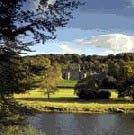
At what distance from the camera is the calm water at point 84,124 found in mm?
41688

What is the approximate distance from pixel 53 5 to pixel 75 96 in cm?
6953

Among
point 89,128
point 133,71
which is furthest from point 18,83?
point 133,71

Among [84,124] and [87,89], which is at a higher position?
[87,89]

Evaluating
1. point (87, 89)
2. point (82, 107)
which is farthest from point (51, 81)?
point (82, 107)

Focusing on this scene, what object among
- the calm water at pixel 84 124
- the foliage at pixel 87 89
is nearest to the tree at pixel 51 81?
the foliage at pixel 87 89

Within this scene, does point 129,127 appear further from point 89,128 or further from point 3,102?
point 3,102

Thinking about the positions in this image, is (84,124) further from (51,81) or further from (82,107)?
(51,81)

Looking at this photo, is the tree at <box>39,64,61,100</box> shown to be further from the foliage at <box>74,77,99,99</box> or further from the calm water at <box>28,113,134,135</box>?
the calm water at <box>28,113,134,135</box>

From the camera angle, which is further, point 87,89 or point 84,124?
point 87,89

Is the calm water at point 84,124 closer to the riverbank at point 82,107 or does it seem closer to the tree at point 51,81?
the riverbank at point 82,107

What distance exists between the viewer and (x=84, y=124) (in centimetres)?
4750

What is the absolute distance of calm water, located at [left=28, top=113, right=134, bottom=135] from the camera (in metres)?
41.7

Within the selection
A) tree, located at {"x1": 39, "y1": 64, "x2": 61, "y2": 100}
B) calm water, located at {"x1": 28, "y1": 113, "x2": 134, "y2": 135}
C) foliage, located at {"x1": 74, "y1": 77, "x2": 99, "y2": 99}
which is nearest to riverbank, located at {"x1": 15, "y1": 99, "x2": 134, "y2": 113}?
calm water, located at {"x1": 28, "y1": 113, "x2": 134, "y2": 135}

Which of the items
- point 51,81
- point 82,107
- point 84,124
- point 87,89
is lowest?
point 84,124
